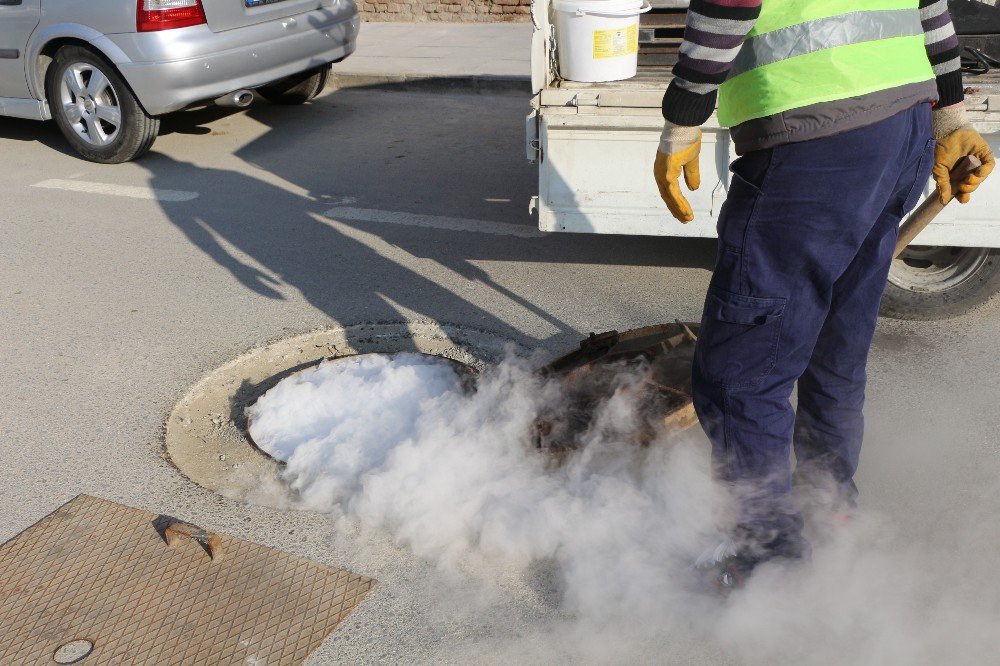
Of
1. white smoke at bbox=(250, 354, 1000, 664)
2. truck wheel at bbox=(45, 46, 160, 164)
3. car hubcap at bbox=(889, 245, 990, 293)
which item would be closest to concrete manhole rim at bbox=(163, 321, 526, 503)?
white smoke at bbox=(250, 354, 1000, 664)

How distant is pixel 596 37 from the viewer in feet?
13.3

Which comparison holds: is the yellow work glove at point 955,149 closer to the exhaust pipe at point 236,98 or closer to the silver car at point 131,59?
the silver car at point 131,59

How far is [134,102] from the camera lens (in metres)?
6.57

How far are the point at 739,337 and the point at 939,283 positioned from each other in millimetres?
2302

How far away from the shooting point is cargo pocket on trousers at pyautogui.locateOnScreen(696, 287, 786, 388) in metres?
2.18

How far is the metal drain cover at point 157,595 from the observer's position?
2365 millimetres

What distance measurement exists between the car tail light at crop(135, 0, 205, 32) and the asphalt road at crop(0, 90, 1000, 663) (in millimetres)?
982

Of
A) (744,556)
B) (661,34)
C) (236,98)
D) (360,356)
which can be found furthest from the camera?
(236,98)

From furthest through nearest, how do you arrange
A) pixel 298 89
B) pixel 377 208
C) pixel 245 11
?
1. pixel 298 89
2. pixel 245 11
3. pixel 377 208

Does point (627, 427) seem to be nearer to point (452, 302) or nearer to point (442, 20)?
point (452, 302)

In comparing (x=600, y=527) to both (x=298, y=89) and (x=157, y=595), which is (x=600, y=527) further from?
(x=298, y=89)

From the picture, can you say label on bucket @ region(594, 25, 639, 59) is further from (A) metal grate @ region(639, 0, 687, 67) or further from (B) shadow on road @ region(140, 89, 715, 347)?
(B) shadow on road @ region(140, 89, 715, 347)

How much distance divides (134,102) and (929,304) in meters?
5.51

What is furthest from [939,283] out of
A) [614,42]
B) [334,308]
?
[334,308]
